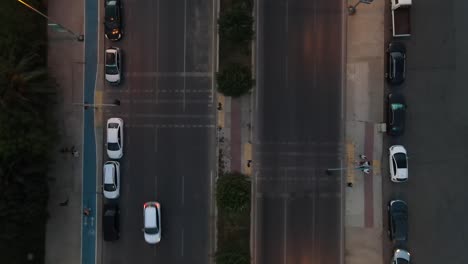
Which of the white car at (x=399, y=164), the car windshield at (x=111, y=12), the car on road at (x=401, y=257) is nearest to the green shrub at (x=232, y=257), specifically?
the car on road at (x=401, y=257)

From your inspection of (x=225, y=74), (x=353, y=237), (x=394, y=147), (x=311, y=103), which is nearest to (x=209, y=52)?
(x=225, y=74)

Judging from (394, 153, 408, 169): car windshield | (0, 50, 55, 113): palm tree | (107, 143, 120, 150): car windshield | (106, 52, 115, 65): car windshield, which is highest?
(106, 52, 115, 65): car windshield

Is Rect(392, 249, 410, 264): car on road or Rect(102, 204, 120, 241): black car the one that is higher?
Rect(102, 204, 120, 241): black car

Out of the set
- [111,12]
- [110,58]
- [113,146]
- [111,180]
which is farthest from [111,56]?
[111,180]

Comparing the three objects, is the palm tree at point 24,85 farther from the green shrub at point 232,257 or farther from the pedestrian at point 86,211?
the green shrub at point 232,257

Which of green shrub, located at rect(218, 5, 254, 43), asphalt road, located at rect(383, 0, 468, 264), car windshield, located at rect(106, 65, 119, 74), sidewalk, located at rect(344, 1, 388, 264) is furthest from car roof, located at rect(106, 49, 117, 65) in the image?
asphalt road, located at rect(383, 0, 468, 264)

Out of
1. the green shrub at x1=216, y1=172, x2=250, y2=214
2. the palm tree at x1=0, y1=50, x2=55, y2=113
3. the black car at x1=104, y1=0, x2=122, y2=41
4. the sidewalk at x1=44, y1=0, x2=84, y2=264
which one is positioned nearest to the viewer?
the palm tree at x1=0, y1=50, x2=55, y2=113

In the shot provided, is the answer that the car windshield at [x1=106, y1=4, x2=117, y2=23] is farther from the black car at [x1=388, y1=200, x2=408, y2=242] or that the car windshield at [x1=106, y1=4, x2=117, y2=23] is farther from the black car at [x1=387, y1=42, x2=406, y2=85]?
the black car at [x1=388, y1=200, x2=408, y2=242]
